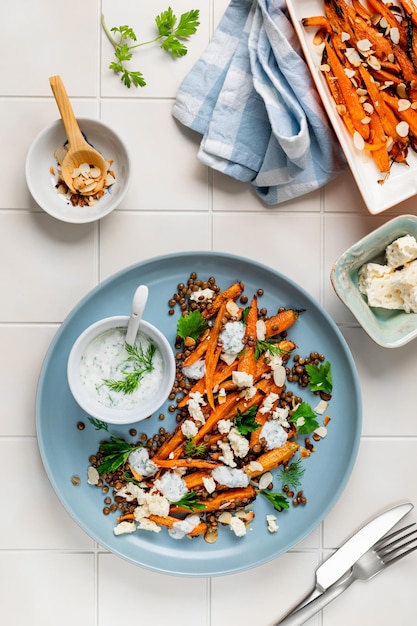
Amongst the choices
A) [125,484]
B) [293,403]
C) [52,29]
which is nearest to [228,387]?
[293,403]

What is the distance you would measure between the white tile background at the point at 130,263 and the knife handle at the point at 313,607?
0.04 m

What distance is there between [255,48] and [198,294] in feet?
1.47

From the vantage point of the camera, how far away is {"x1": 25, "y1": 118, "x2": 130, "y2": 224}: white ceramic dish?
3.68 ft

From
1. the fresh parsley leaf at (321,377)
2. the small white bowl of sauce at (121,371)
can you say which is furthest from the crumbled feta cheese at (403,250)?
the small white bowl of sauce at (121,371)

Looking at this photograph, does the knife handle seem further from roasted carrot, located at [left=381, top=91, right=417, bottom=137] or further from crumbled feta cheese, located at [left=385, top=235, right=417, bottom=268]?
roasted carrot, located at [left=381, top=91, right=417, bottom=137]

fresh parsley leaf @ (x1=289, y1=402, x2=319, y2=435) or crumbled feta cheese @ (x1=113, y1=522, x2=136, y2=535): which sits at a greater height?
fresh parsley leaf @ (x1=289, y1=402, x2=319, y2=435)

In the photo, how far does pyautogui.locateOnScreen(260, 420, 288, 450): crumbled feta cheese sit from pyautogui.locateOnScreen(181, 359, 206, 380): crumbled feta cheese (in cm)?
15

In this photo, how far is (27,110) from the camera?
1.18 metres

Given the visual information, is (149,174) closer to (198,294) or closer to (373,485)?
(198,294)

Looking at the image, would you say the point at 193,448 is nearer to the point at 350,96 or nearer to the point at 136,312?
the point at 136,312

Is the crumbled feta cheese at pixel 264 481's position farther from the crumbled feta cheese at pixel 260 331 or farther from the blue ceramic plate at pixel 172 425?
the crumbled feta cheese at pixel 260 331

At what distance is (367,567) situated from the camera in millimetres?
1229

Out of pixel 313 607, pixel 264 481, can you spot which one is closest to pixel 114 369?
pixel 264 481

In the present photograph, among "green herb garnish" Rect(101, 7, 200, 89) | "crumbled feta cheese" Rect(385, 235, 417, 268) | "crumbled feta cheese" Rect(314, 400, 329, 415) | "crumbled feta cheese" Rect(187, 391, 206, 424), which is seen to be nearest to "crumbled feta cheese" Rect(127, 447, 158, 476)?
"crumbled feta cheese" Rect(187, 391, 206, 424)
